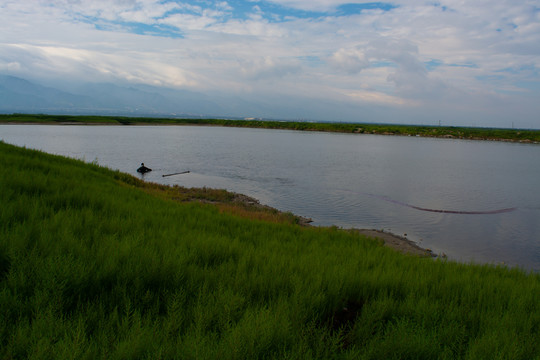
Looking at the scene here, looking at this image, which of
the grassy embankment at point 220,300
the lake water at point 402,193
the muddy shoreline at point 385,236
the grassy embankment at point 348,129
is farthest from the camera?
the grassy embankment at point 348,129

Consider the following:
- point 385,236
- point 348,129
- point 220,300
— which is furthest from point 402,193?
point 348,129

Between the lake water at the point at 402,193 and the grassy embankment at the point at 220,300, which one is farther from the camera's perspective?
the lake water at the point at 402,193

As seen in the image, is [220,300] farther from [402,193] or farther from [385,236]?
[402,193]

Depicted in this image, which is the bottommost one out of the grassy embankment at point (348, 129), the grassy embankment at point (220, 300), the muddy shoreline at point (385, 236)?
the muddy shoreline at point (385, 236)

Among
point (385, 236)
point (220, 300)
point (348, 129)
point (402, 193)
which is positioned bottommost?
point (385, 236)

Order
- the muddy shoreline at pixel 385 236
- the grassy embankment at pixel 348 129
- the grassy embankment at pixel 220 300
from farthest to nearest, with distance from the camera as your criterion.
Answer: the grassy embankment at pixel 348 129
the muddy shoreline at pixel 385 236
the grassy embankment at pixel 220 300

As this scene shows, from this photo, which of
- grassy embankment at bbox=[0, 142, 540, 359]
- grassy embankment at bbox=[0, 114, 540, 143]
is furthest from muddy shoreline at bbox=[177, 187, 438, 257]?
grassy embankment at bbox=[0, 114, 540, 143]

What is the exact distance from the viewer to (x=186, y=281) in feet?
13.3

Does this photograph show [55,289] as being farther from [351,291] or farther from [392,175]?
[392,175]

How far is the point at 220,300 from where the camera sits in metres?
3.57

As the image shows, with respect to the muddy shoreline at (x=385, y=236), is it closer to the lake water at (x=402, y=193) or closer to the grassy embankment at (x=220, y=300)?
the lake water at (x=402, y=193)

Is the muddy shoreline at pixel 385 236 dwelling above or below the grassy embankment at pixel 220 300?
below

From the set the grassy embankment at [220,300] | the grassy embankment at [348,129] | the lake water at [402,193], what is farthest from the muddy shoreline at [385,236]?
the grassy embankment at [348,129]

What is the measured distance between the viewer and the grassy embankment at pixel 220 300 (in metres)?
2.85
